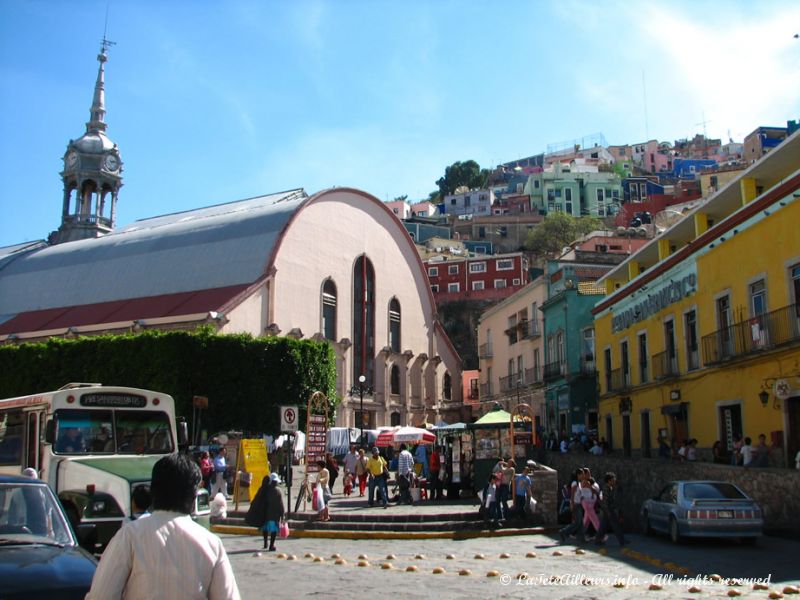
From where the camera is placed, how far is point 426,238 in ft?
314

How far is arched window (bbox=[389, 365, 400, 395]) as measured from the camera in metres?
54.0

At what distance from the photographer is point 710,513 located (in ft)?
43.7

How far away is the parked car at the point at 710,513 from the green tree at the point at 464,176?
11466 cm

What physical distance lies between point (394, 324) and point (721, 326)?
1361 inches

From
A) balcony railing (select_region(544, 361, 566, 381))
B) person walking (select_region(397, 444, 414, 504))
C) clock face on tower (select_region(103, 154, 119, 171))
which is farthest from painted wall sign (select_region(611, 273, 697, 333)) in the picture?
clock face on tower (select_region(103, 154, 119, 171))

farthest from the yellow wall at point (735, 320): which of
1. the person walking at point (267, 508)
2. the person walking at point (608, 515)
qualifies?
the person walking at point (267, 508)

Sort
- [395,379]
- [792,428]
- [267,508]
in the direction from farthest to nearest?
[395,379] < [792,428] < [267,508]

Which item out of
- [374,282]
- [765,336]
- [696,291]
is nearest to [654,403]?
[696,291]

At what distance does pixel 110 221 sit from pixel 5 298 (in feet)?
39.6

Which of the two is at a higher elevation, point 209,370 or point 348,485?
point 209,370

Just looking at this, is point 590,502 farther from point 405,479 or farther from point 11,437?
point 11,437

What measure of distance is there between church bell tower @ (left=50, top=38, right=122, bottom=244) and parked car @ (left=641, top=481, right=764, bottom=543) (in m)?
59.7

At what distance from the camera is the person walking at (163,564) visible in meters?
3.70

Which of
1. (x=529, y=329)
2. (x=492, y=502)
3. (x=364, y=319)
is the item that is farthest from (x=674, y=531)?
(x=364, y=319)
